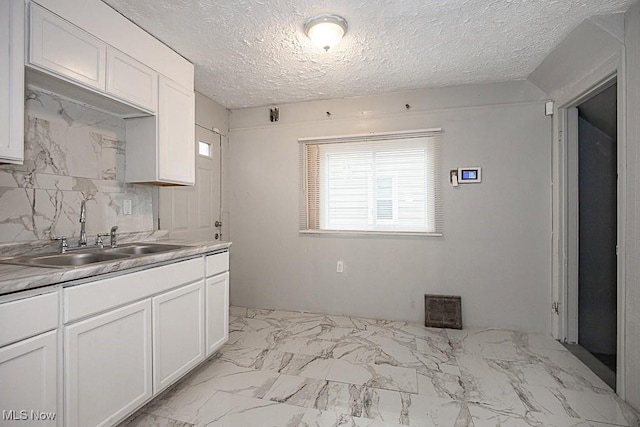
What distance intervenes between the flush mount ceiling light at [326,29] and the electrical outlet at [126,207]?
180cm

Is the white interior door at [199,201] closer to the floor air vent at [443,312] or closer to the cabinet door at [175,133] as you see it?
the cabinet door at [175,133]

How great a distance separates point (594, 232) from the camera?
2803 millimetres

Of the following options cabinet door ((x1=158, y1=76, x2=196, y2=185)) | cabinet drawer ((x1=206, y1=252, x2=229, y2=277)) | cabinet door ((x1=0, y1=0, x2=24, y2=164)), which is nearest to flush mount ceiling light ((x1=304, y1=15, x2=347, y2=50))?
cabinet door ((x1=158, y1=76, x2=196, y2=185))

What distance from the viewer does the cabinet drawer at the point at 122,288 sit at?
4.40 feet

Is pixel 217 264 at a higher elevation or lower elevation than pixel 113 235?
lower

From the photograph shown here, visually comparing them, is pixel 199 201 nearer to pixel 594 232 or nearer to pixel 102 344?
pixel 102 344

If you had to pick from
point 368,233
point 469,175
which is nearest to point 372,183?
point 368,233

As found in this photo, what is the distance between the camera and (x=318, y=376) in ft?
7.13

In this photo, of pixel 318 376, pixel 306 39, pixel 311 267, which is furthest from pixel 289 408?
pixel 306 39

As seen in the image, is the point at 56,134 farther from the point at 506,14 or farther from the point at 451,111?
the point at 451,111

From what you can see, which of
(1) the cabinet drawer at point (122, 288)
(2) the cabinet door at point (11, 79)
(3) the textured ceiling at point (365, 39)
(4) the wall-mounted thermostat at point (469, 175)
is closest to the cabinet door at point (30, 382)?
(1) the cabinet drawer at point (122, 288)

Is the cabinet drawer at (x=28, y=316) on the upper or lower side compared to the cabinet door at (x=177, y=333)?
upper

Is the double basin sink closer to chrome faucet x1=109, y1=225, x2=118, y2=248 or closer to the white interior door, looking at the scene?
chrome faucet x1=109, y1=225, x2=118, y2=248

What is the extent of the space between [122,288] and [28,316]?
399mm
